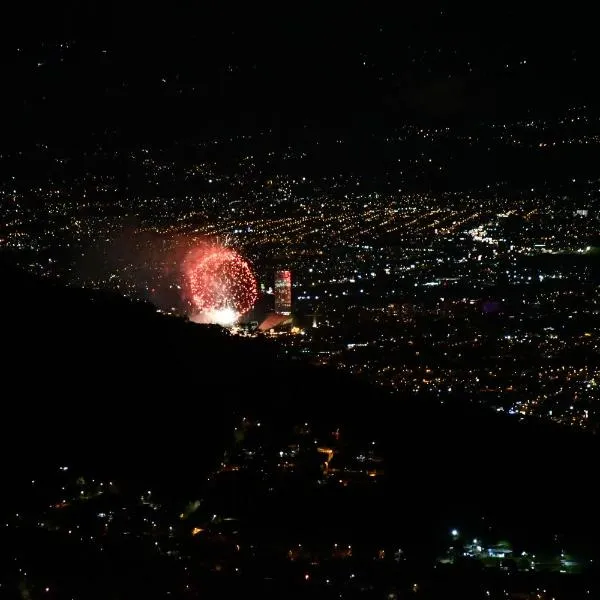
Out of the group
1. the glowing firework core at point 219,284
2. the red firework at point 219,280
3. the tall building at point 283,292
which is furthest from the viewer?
the red firework at point 219,280

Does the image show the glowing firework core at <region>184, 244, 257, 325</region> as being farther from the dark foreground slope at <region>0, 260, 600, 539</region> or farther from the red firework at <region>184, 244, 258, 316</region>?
the dark foreground slope at <region>0, 260, 600, 539</region>

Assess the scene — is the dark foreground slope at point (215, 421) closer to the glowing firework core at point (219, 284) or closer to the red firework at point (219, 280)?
the glowing firework core at point (219, 284)

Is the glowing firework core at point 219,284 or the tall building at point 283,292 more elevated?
the tall building at point 283,292

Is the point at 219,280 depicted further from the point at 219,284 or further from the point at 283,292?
the point at 283,292

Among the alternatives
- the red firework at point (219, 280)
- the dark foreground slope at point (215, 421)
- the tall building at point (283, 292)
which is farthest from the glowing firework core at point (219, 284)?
the dark foreground slope at point (215, 421)

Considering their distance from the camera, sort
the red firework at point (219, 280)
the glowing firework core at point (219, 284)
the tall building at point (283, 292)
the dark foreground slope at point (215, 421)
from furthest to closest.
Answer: the red firework at point (219, 280) → the glowing firework core at point (219, 284) → the tall building at point (283, 292) → the dark foreground slope at point (215, 421)

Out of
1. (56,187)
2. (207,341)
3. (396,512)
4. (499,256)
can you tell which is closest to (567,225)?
(499,256)

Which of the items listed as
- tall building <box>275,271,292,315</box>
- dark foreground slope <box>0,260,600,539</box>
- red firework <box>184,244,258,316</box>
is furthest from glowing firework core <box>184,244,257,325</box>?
dark foreground slope <box>0,260,600,539</box>

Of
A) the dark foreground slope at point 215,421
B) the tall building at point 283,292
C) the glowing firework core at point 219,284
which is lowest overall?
the glowing firework core at point 219,284
